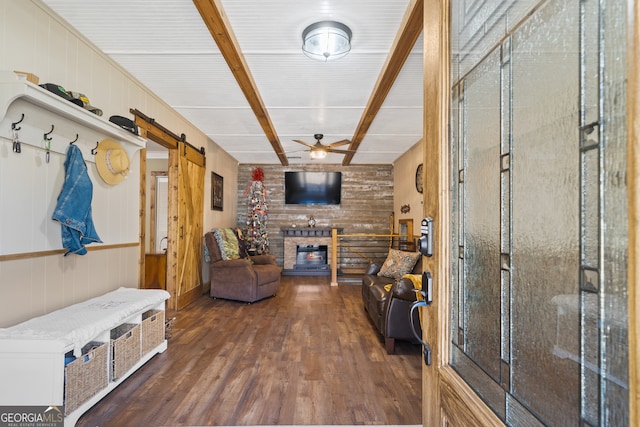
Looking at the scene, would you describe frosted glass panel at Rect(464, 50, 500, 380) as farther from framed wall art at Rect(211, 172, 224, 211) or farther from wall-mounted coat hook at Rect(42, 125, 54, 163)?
framed wall art at Rect(211, 172, 224, 211)

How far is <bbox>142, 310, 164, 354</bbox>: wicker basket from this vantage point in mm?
2593

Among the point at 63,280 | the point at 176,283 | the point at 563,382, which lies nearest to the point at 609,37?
the point at 563,382

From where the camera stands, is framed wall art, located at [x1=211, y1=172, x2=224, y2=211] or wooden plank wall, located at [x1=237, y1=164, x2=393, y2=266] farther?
wooden plank wall, located at [x1=237, y1=164, x2=393, y2=266]

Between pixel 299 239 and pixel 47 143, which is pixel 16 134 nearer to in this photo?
pixel 47 143

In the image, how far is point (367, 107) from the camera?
3.92m

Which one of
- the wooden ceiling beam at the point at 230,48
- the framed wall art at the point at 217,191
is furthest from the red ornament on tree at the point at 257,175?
the wooden ceiling beam at the point at 230,48

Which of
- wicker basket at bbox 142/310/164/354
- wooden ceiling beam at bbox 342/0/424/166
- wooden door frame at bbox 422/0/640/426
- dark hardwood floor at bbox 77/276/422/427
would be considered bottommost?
dark hardwood floor at bbox 77/276/422/427

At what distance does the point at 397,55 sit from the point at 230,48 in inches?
52.5

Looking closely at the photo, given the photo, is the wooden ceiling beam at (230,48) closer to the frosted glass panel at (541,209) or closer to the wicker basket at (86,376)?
the frosted glass panel at (541,209)

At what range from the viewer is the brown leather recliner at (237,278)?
4684 millimetres

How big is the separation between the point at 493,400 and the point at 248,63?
2960 mm

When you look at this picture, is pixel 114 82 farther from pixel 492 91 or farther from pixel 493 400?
pixel 493 400

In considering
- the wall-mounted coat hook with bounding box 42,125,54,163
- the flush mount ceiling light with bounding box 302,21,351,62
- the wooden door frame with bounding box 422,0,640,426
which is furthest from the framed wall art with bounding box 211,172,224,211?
Answer: the wooden door frame with bounding box 422,0,640,426

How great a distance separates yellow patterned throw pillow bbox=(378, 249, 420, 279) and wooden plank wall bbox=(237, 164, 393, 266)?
3437mm
